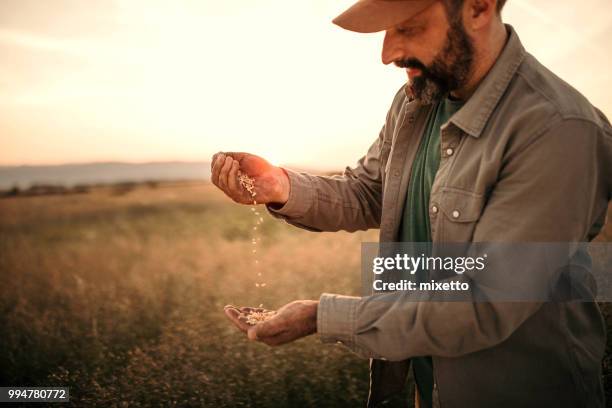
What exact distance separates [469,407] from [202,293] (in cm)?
347

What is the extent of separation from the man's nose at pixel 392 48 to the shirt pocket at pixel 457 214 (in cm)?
69

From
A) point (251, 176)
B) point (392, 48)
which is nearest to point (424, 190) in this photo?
point (392, 48)

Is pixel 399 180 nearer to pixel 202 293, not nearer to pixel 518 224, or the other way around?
pixel 518 224

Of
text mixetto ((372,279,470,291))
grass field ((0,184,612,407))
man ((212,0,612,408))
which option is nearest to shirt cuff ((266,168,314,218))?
man ((212,0,612,408))

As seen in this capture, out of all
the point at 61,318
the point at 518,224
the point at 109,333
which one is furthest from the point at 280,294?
the point at 518,224

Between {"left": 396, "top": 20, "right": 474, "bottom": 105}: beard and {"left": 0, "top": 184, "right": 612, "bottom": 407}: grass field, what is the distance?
7.68 ft

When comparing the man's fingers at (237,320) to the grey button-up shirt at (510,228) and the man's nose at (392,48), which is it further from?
the man's nose at (392,48)

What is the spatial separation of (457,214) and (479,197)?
0.43 feet

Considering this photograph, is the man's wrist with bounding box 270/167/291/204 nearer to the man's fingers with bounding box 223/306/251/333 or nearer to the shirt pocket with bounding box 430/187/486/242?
the man's fingers with bounding box 223/306/251/333

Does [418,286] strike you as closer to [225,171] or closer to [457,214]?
[457,214]

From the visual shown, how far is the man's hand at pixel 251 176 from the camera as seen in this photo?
3.04m

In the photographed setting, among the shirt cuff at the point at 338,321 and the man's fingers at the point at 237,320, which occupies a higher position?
the shirt cuff at the point at 338,321

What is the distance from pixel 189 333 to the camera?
4.58 metres

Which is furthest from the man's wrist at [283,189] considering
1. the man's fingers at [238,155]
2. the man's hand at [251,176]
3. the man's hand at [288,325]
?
the man's hand at [288,325]
